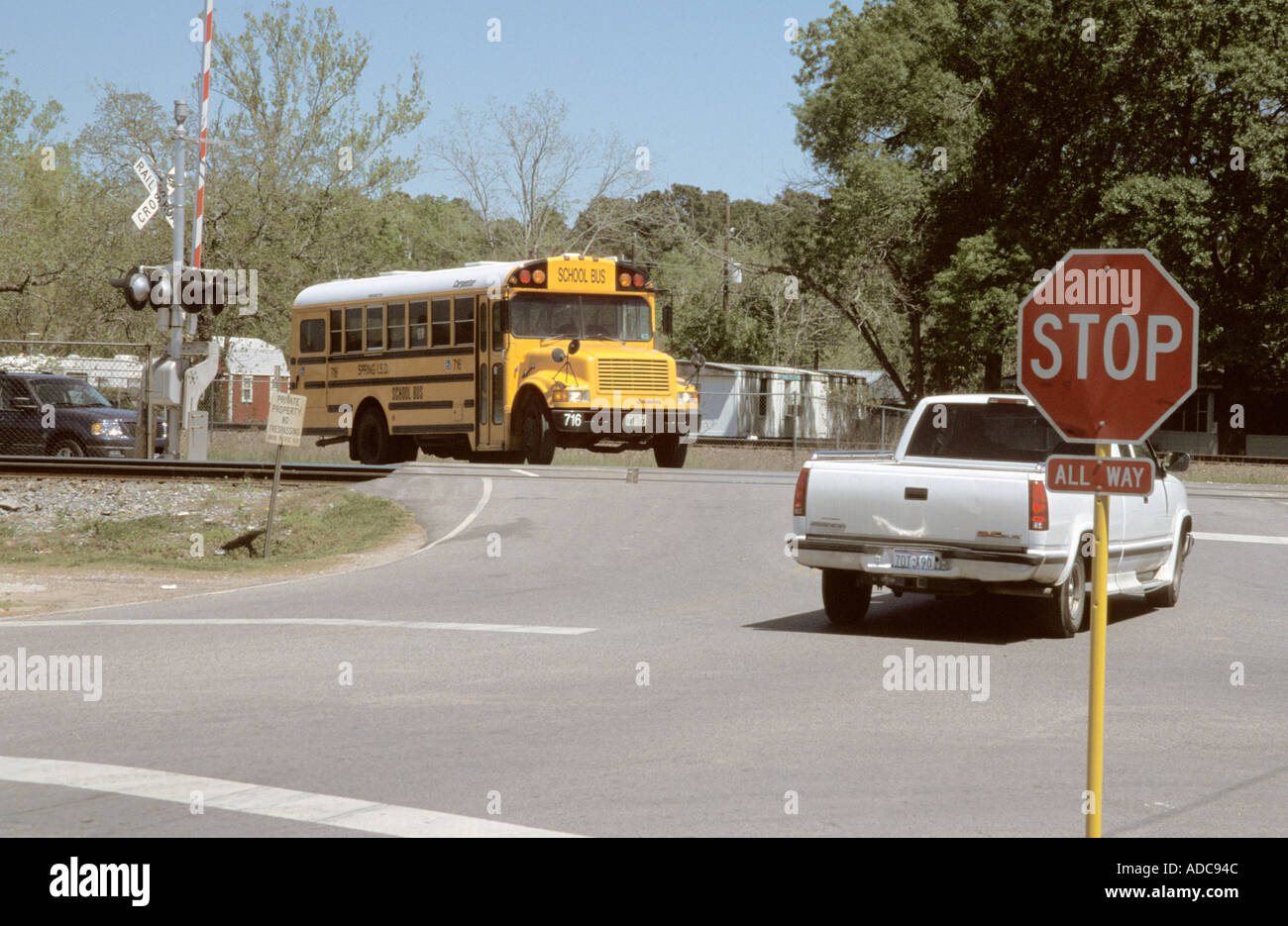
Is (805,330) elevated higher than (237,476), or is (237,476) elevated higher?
(805,330)

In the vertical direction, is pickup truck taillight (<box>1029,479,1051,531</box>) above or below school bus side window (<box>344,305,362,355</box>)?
below

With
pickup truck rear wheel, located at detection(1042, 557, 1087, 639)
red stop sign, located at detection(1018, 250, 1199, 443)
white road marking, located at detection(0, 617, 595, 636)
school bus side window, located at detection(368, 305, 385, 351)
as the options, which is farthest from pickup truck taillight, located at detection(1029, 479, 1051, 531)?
school bus side window, located at detection(368, 305, 385, 351)

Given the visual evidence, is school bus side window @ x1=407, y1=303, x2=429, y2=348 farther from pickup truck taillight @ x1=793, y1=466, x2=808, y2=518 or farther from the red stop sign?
the red stop sign

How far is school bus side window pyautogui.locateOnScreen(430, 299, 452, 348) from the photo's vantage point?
27594 millimetres

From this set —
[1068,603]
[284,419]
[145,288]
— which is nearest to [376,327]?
[145,288]

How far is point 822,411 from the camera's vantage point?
61562 millimetres

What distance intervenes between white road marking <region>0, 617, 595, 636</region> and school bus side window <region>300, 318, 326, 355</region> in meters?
16.9

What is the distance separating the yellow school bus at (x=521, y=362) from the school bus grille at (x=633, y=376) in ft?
0.07

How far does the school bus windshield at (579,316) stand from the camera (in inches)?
1033

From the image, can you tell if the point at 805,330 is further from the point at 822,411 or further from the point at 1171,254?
the point at 1171,254

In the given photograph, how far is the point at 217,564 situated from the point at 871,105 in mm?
47675
